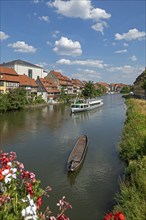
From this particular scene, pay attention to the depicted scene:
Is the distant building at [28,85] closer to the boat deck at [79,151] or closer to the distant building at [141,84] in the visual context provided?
the distant building at [141,84]

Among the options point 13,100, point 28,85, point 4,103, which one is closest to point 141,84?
point 28,85

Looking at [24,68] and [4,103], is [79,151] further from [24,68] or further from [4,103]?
[24,68]

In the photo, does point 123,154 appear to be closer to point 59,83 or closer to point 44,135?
point 44,135

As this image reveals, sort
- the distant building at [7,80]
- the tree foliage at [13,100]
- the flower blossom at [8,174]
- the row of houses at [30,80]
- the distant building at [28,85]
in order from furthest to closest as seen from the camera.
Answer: the distant building at [28,85], the row of houses at [30,80], the distant building at [7,80], the tree foliage at [13,100], the flower blossom at [8,174]

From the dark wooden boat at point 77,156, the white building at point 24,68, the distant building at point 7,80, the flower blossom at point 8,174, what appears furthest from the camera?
the white building at point 24,68

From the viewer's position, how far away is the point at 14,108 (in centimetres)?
→ 4025

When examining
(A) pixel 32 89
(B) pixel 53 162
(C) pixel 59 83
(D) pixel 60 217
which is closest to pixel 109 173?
(B) pixel 53 162

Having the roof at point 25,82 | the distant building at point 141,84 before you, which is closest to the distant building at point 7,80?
the roof at point 25,82

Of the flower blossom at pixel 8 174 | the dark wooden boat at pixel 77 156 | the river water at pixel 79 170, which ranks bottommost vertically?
the river water at pixel 79 170

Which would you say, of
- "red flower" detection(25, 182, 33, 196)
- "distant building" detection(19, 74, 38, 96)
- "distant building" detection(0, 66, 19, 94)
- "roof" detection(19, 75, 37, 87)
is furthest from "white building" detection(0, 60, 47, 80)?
"red flower" detection(25, 182, 33, 196)

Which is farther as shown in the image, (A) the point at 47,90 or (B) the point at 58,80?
(B) the point at 58,80

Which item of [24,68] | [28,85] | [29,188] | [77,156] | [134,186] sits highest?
[24,68]

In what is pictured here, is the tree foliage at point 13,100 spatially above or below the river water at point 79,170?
above

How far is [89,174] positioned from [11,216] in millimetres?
9625
